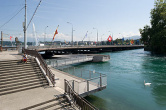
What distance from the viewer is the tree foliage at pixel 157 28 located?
194 ft

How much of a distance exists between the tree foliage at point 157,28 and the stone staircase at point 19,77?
195ft

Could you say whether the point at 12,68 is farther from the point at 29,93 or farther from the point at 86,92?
the point at 86,92

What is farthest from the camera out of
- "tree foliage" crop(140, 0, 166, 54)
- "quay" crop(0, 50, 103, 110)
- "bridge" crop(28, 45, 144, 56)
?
"tree foliage" crop(140, 0, 166, 54)

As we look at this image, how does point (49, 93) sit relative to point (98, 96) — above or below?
above

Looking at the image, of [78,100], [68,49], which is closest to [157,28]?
[68,49]

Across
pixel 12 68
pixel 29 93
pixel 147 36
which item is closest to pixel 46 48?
pixel 12 68

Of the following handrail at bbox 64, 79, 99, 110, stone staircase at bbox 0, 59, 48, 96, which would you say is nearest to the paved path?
stone staircase at bbox 0, 59, 48, 96

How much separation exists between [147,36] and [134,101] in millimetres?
65857

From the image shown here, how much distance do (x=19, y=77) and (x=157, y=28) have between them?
68.8m

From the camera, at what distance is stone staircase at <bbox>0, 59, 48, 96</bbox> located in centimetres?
1080

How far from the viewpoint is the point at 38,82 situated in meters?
12.0

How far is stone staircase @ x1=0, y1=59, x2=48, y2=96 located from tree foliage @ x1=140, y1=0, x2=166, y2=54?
195 ft

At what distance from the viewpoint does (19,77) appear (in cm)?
1209

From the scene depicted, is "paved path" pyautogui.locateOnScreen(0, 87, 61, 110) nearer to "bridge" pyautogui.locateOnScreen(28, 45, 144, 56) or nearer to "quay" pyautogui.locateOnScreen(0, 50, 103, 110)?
"quay" pyautogui.locateOnScreen(0, 50, 103, 110)
